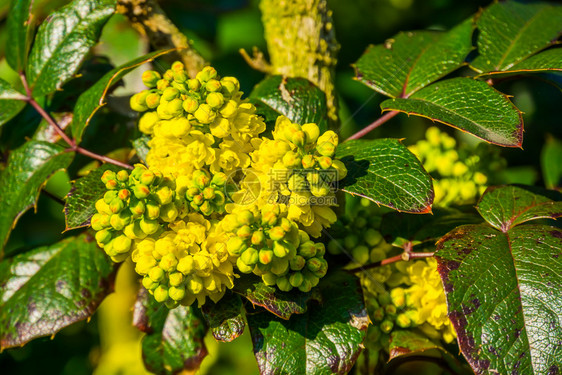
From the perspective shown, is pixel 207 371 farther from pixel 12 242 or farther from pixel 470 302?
pixel 470 302

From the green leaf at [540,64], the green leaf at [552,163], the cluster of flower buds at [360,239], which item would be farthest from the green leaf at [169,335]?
the green leaf at [552,163]

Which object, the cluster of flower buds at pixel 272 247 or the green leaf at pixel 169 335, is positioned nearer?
the cluster of flower buds at pixel 272 247

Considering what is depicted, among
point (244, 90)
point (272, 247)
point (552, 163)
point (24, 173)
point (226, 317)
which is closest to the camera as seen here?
point (272, 247)

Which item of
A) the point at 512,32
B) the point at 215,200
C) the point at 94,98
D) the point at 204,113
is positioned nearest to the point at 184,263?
the point at 215,200

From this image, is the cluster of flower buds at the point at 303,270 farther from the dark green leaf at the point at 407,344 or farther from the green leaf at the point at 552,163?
the green leaf at the point at 552,163

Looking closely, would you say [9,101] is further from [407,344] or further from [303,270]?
[407,344]

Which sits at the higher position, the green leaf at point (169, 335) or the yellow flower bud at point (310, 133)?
the yellow flower bud at point (310, 133)

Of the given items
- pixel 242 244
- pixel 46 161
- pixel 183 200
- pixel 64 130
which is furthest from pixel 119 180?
pixel 64 130
